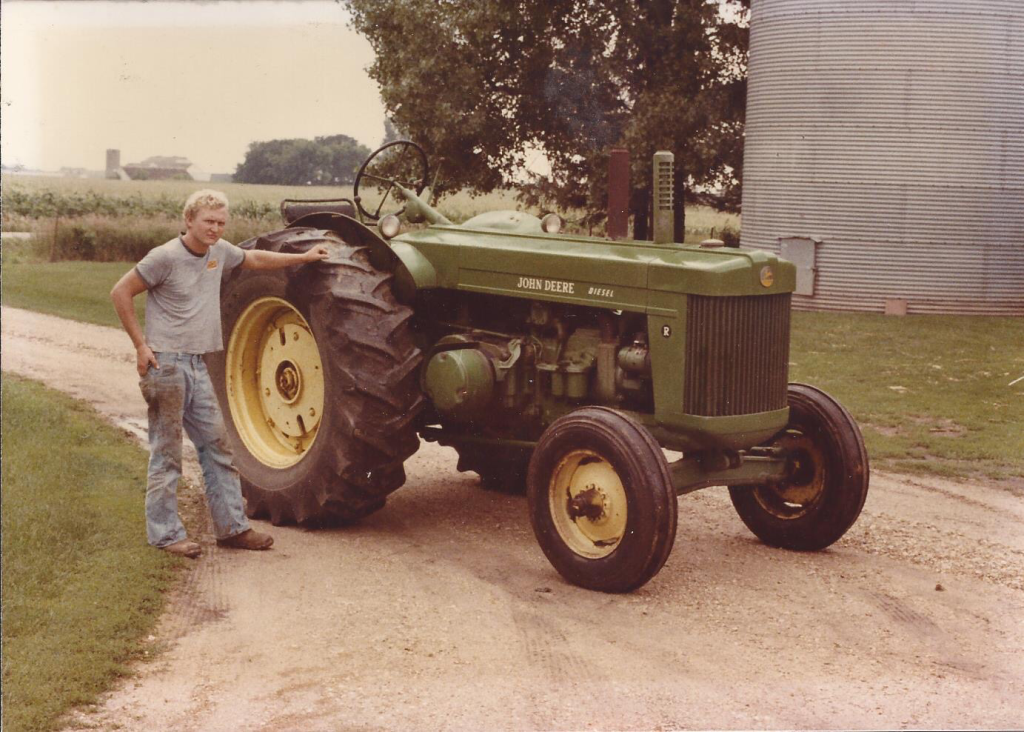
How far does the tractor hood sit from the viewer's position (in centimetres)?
636

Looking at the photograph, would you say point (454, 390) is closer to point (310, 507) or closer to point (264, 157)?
point (310, 507)

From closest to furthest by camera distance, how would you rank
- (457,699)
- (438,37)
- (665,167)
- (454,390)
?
(457,699), (665,167), (454,390), (438,37)

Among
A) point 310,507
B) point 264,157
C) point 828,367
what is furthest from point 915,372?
point 264,157

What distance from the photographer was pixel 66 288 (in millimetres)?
19750

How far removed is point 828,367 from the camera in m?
12.3

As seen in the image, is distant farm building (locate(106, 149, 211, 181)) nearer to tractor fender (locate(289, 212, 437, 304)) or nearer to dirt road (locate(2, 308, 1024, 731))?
tractor fender (locate(289, 212, 437, 304))

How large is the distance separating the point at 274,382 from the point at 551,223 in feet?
6.65

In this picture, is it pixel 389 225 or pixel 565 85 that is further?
pixel 565 85

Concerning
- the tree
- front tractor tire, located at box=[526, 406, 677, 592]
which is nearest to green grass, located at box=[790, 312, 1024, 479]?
front tractor tire, located at box=[526, 406, 677, 592]

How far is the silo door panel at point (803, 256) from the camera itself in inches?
732

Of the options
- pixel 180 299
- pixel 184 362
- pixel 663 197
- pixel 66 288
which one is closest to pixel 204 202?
pixel 180 299

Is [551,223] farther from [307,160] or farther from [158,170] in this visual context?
[158,170]

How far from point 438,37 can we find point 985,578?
1588 centimetres

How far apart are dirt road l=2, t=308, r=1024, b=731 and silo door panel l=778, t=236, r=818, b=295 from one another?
10734mm
